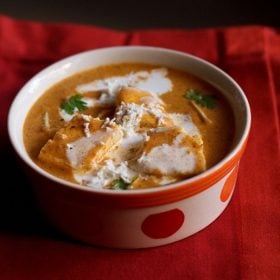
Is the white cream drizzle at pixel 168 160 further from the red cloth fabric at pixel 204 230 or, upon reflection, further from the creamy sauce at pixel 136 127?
the red cloth fabric at pixel 204 230

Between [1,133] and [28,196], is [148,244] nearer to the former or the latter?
[28,196]

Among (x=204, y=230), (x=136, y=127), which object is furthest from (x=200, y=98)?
(x=204, y=230)

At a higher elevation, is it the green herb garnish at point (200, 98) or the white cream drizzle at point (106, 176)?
the green herb garnish at point (200, 98)

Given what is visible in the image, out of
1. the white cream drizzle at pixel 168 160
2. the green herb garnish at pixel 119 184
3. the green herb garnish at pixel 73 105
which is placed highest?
the white cream drizzle at pixel 168 160

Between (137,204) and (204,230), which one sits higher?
(137,204)

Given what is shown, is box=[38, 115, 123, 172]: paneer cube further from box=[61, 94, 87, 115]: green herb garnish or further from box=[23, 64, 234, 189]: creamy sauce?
box=[61, 94, 87, 115]: green herb garnish

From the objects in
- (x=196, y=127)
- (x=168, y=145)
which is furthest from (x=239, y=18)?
(x=168, y=145)

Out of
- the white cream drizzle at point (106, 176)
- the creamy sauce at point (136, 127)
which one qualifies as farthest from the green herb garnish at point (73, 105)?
the white cream drizzle at point (106, 176)

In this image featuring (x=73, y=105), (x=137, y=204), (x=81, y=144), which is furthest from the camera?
(x=73, y=105)

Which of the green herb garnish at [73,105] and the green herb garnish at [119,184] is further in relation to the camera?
the green herb garnish at [73,105]

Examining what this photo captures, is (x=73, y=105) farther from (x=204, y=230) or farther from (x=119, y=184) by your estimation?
(x=204, y=230)
